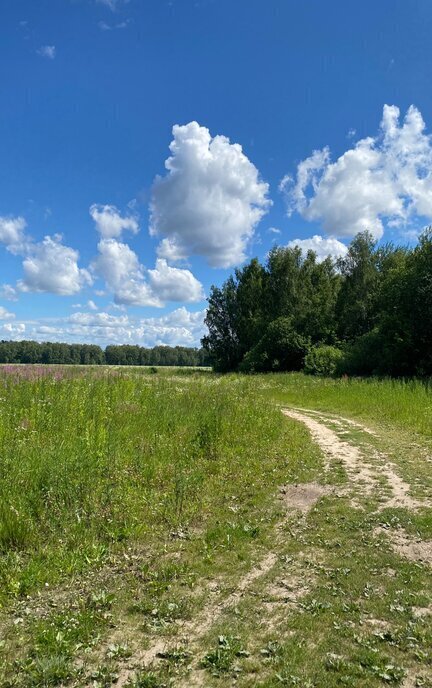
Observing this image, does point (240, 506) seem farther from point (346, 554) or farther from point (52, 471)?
point (52, 471)

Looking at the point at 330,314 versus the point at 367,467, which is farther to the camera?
the point at 330,314

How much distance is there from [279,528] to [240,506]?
3.95ft

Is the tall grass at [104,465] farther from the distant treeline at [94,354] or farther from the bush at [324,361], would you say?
the bush at [324,361]

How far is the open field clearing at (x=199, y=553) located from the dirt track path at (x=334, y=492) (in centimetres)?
3

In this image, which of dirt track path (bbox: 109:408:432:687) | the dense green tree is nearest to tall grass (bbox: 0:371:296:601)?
dirt track path (bbox: 109:408:432:687)

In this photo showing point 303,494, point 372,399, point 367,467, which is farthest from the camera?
point 372,399

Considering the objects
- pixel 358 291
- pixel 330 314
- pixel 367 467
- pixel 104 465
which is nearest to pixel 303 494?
pixel 367 467

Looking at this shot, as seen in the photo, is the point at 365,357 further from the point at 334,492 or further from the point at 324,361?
the point at 334,492

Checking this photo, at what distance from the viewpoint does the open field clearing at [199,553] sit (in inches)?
156

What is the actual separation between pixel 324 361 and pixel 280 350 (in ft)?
31.1

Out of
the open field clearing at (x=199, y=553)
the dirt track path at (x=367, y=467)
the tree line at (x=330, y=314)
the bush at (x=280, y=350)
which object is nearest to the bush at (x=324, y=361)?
the tree line at (x=330, y=314)

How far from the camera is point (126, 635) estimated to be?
14.3ft

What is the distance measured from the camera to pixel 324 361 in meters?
45.6

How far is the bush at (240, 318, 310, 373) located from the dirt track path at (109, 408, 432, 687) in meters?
35.7
